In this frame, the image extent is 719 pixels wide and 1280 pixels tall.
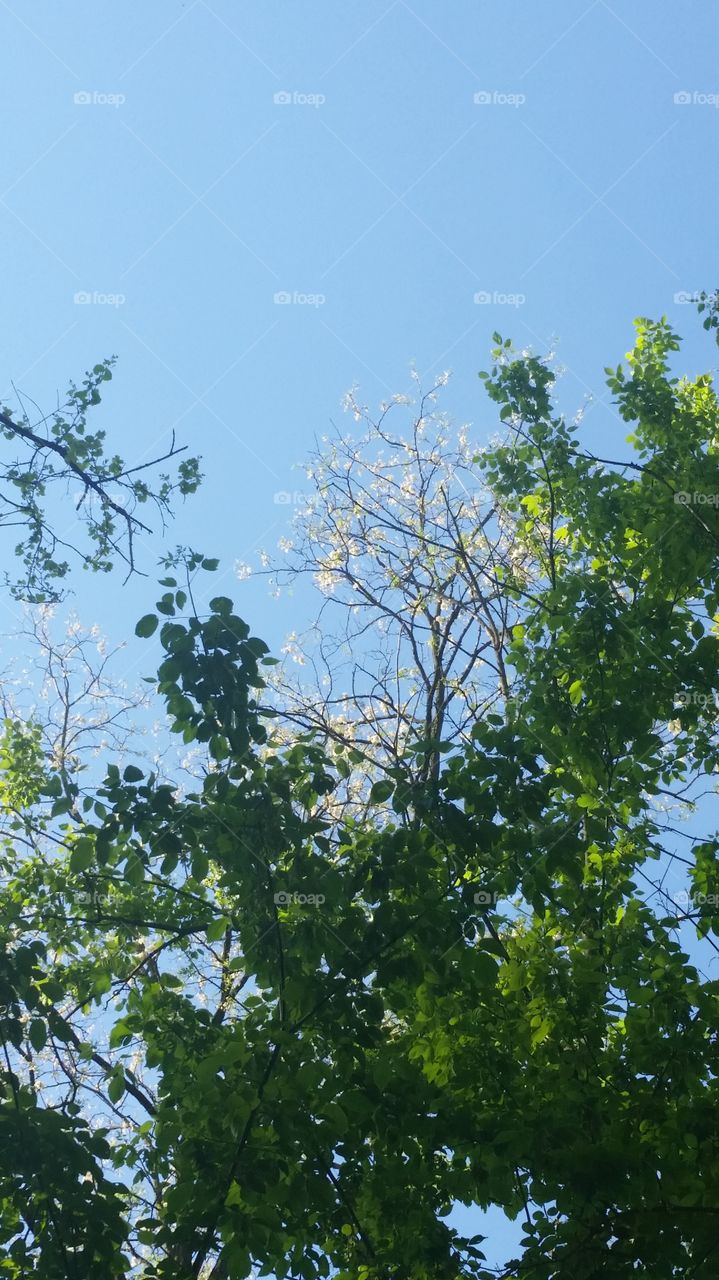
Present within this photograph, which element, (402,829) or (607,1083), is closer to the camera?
(402,829)

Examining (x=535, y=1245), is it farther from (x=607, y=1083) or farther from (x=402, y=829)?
(x=402, y=829)

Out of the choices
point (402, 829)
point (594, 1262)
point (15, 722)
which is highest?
point (15, 722)

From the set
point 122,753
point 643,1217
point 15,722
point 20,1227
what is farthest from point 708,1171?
point 122,753

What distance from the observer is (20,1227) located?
13.8ft

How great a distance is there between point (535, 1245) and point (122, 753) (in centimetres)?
834

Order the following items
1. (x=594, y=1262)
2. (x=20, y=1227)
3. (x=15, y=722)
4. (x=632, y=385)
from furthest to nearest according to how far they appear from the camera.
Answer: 1. (x=15, y=722)
2. (x=632, y=385)
3. (x=594, y=1262)
4. (x=20, y=1227)

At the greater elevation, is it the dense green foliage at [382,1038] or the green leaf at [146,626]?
the green leaf at [146,626]

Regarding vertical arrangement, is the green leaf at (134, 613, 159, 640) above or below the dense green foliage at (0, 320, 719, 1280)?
above

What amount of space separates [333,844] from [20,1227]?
1.98 metres

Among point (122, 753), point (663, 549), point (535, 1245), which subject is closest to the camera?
point (535, 1245)

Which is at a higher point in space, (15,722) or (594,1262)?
(15,722)

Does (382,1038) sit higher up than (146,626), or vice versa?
(146,626)

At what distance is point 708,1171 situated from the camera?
185 inches

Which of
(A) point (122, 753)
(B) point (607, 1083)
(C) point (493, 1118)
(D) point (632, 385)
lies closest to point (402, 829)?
(C) point (493, 1118)
